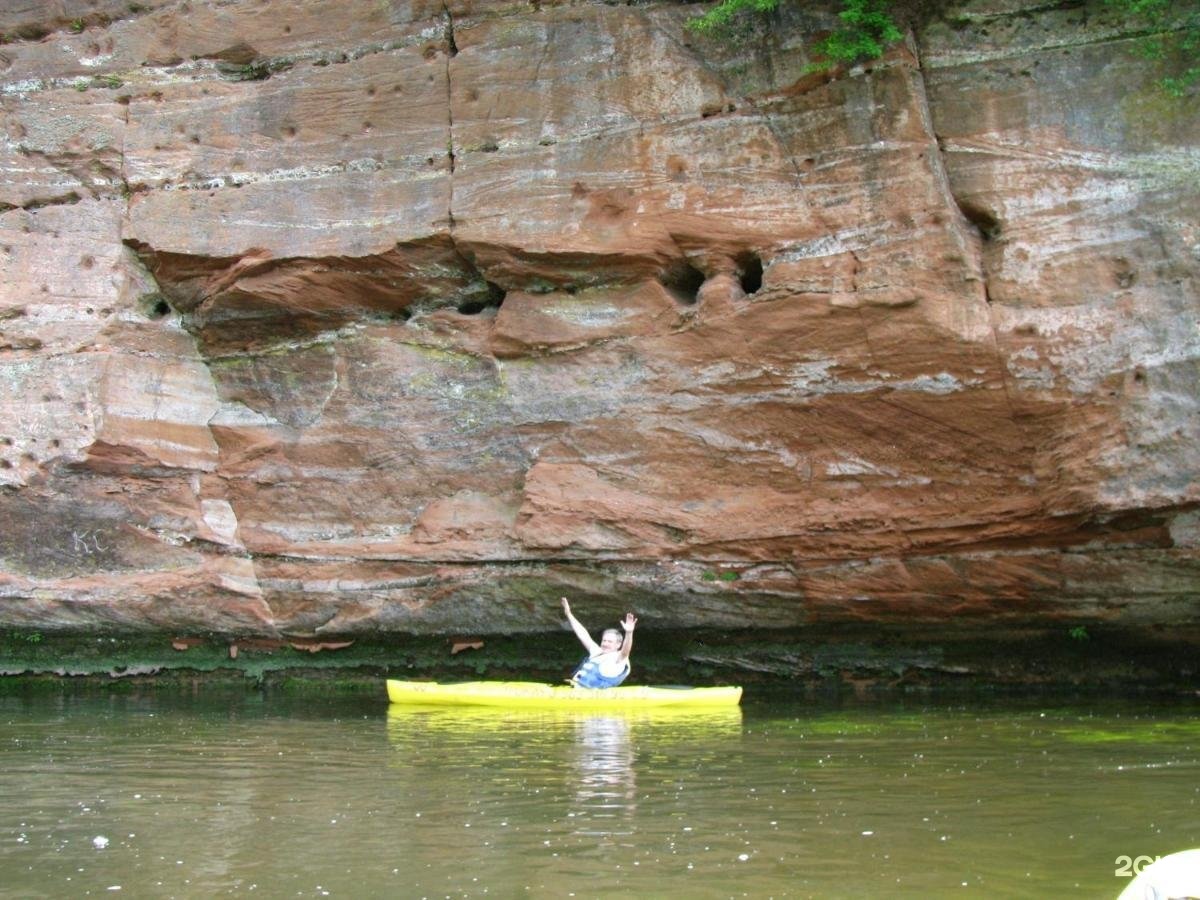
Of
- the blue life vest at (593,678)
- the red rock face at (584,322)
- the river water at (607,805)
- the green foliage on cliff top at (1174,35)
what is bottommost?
the river water at (607,805)

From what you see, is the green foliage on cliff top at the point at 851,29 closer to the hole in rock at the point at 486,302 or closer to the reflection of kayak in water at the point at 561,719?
the hole in rock at the point at 486,302

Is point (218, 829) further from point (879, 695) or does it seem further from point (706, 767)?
point (879, 695)

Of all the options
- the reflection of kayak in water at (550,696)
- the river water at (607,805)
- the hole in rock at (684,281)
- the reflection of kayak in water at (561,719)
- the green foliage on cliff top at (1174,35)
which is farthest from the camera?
the hole in rock at (684,281)

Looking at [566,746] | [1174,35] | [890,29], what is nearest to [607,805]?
[566,746]

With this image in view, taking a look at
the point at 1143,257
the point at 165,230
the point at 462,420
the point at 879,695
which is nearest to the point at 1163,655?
the point at 879,695

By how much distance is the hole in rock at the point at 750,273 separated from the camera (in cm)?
1091

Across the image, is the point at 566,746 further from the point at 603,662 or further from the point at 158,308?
the point at 158,308

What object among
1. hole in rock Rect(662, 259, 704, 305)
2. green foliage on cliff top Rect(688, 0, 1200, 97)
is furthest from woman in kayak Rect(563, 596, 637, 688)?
green foliage on cliff top Rect(688, 0, 1200, 97)

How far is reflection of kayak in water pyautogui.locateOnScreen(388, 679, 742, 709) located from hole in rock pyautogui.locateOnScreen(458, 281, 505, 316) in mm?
3433

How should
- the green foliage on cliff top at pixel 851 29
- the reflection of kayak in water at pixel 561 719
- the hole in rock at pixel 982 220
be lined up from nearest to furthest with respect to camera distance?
1. the reflection of kayak in water at pixel 561 719
2. the green foliage on cliff top at pixel 851 29
3. the hole in rock at pixel 982 220

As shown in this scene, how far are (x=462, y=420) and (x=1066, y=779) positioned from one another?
6614mm

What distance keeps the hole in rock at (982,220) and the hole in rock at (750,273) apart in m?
1.73

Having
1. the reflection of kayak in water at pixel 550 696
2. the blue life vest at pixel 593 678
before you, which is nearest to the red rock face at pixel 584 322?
the blue life vest at pixel 593 678

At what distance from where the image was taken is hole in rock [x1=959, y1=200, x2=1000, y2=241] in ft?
33.9
